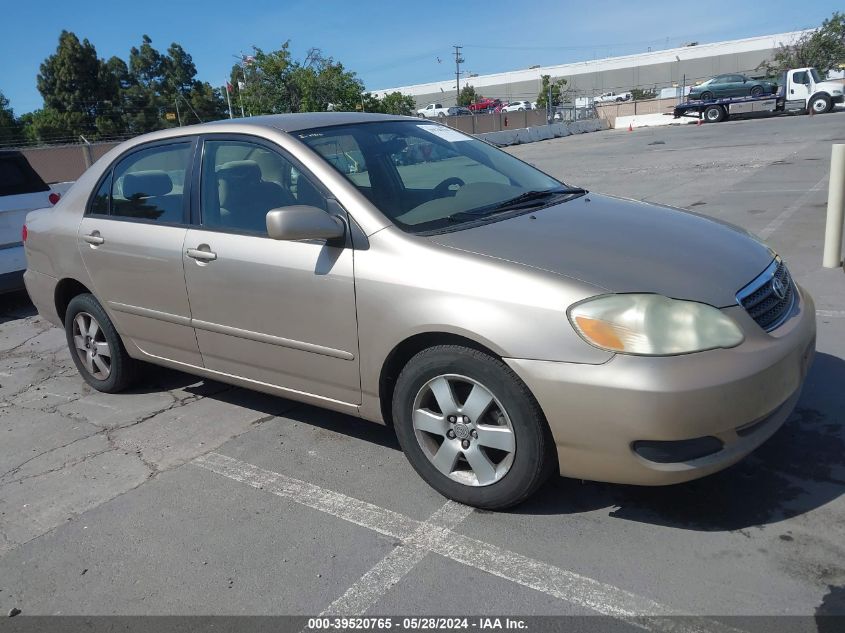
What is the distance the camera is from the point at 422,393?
121 inches

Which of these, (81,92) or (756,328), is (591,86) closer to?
(81,92)

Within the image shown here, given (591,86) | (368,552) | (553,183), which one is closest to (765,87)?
(553,183)

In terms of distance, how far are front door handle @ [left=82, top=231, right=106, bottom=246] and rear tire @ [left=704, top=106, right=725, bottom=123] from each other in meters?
36.9

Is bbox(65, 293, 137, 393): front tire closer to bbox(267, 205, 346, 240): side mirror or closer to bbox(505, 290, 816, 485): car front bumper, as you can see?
bbox(267, 205, 346, 240): side mirror

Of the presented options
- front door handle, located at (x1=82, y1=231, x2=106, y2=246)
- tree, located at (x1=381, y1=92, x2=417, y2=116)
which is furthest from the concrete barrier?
front door handle, located at (x1=82, y1=231, x2=106, y2=246)

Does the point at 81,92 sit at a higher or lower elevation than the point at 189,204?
higher

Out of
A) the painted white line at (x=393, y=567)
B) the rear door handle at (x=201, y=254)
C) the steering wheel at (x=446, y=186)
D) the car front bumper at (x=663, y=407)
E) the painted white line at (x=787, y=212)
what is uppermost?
the steering wheel at (x=446, y=186)

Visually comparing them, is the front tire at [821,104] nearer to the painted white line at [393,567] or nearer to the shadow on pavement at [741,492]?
the shadow on pavement at [741,492]

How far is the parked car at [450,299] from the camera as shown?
2631 mm

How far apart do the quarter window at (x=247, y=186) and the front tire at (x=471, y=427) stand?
1.04 meters

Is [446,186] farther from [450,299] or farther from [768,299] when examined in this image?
[768,299]

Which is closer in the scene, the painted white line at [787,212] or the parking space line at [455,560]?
the parking space line at [455,560]

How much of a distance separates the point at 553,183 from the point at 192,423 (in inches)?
103

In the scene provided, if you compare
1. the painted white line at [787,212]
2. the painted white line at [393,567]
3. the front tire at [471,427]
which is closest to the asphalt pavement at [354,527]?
the painted white line at [393,567]
